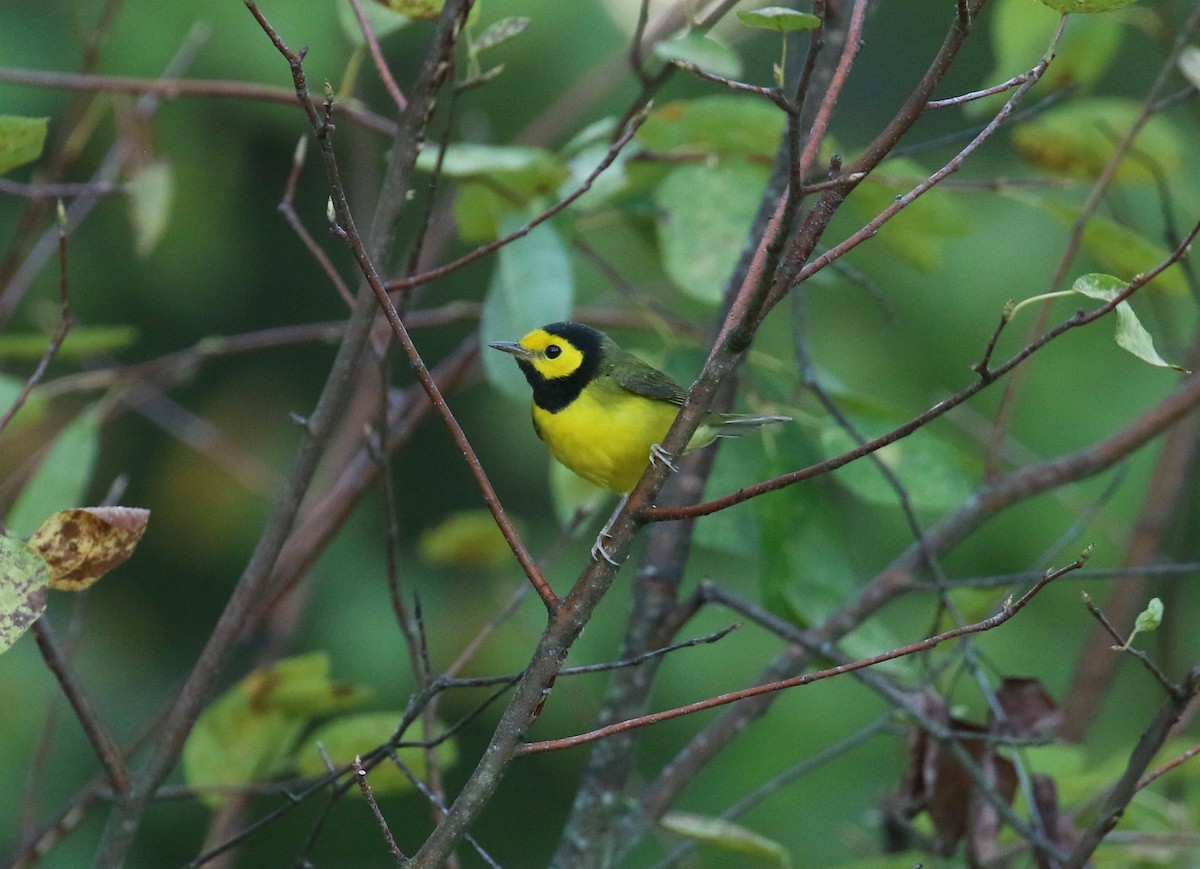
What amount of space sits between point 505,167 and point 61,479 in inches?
37.0

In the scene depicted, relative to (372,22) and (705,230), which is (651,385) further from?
(372,22)

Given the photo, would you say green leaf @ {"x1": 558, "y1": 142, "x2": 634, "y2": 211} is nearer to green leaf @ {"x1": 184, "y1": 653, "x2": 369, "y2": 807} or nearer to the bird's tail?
the bird's tail

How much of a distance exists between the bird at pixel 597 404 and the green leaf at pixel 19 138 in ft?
2.92

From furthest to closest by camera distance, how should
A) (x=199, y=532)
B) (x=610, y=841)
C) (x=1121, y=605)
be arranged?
(x=199, y=532) < (x=1121, y=605) < (x=610, y=841)

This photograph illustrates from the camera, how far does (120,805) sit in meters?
1.60

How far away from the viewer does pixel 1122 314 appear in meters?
1.14

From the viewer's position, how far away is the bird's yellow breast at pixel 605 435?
240 centimetres

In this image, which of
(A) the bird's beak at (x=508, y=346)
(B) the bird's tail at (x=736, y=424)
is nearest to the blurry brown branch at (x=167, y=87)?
(A) the bird's beak at (x=508, y=346)

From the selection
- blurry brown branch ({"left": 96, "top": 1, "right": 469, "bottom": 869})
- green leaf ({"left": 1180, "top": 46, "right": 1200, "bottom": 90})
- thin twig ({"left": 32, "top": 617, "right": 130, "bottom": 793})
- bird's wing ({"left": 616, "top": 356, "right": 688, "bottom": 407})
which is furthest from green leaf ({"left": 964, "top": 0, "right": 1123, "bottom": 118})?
thin twig ({"left": 32, "top": 617, "right": 130, "bottom": 793})

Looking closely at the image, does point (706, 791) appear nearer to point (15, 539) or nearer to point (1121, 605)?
point (1121, 605)

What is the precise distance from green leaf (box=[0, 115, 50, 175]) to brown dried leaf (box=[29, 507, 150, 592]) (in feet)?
1.23

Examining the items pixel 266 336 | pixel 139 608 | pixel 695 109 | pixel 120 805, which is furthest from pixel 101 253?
pixel 120 805

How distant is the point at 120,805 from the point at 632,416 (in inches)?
47.4

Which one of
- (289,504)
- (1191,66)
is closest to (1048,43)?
(1191,66)
